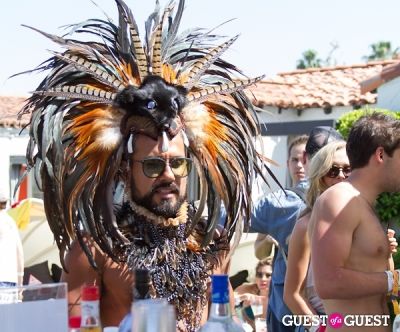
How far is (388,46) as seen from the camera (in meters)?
57.8

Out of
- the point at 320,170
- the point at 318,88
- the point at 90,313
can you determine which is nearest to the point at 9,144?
the point at 318,88

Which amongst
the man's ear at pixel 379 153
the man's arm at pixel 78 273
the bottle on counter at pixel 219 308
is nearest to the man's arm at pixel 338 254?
the man's ear at pixel 379 153

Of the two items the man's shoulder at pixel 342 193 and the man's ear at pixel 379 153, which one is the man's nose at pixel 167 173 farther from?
the man's ear at pixel 379 153

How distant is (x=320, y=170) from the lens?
4.42 m

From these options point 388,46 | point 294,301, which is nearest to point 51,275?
point 294,301

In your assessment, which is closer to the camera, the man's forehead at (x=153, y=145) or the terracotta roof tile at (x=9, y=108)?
the man's forehead at (x=153, y=145)

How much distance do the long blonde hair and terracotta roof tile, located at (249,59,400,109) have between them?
32.8 feet

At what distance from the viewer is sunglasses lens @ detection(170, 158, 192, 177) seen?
10.1 feet

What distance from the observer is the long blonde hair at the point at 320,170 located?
441 centimetres

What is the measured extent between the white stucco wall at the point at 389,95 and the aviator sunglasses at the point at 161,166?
29.1 ft

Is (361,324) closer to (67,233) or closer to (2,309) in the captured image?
(67,233)

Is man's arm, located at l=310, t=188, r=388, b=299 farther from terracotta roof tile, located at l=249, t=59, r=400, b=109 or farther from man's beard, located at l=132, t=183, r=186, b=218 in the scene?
terracotta roof tile, located at l=249, t=59, r=400, b=109

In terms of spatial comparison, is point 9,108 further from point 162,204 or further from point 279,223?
point 162,204

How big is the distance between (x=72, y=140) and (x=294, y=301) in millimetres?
1821
